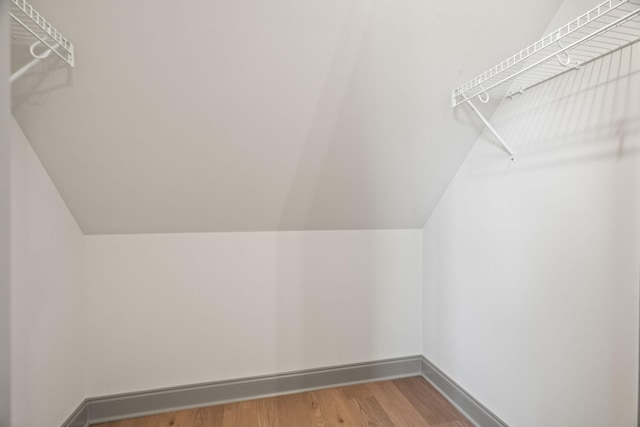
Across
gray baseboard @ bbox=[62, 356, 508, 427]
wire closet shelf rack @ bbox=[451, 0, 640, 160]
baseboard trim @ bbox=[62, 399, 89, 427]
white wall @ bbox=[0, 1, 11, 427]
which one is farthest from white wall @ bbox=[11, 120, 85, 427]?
wire closet shelf rack @ bbox=[451, 0, 640, 160]

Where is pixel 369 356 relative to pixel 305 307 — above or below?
below

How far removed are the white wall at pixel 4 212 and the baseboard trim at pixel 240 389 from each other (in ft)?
3.82

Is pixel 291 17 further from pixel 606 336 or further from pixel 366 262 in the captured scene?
pixel 606 336

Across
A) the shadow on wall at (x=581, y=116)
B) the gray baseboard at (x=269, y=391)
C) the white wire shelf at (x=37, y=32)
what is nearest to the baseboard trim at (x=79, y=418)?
the gray baseboard at (x=269, y=391)

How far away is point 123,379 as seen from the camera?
5.00ft

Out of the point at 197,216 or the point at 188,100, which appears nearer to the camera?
the point at 188,100

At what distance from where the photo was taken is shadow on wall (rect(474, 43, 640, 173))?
2.95ft

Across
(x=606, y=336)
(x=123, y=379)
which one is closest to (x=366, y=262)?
(x=606, y=336)

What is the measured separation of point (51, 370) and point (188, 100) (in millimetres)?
1214

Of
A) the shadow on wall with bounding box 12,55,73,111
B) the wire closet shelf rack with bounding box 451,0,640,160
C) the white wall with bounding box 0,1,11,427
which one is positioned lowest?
the white wall with bounding box 0,1,11,427

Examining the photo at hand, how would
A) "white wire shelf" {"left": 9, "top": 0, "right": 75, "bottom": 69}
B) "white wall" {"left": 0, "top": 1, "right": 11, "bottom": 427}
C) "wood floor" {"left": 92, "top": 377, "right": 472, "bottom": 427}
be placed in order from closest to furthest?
"white wall" {"left": 0, "top": 1, "right": 11, "bottom": 427} < "white wire shelf" {"left": 9, "top": 0, "right": 75, "bottom": 69} < "wood floor" {"left": 92, "top": 377, "right": 472, "bottom": 427}

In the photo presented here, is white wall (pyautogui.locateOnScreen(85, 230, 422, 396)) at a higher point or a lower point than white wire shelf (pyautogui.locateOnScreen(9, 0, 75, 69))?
lower

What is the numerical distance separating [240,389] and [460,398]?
1.15 meters

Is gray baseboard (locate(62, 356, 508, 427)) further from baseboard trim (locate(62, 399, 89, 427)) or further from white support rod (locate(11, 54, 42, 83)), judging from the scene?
white support rod (locate(11, 54, 42, 83))
